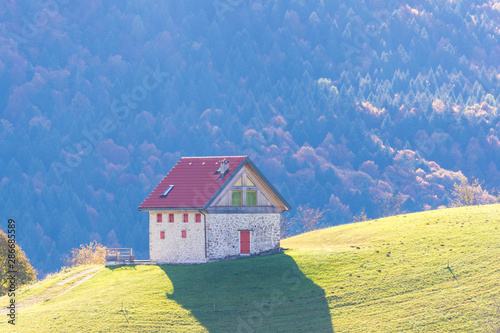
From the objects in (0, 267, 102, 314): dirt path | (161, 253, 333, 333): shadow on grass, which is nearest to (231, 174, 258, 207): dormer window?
(161, 253, 333, 333): shadow on grass

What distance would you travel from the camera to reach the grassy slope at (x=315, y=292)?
50875 millimetres

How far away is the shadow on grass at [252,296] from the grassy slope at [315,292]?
77 millimetres

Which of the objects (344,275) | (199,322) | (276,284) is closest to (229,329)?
(199,322)

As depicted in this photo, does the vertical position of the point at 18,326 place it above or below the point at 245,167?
below

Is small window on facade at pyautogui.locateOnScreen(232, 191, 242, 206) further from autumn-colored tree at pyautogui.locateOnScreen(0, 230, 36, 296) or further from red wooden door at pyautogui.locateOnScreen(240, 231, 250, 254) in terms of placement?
autumn-colored tree at pyautogui.locateOnScreen(0, 230, 36, 296)

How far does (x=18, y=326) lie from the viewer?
52250 mm

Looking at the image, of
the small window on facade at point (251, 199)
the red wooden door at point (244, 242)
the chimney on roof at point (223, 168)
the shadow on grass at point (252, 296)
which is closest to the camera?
the shadow on grass at point (252, 296)

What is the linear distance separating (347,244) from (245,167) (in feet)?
40.0

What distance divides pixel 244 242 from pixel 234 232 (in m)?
1.34

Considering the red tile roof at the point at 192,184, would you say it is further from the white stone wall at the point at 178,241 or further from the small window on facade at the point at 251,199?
the small window on facade at the point at 251,199

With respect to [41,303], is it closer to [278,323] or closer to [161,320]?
[161,320]

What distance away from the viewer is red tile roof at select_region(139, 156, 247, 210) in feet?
218

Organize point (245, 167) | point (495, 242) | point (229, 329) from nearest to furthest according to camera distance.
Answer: point (229, 329), point (495, 242), point (245, 167)

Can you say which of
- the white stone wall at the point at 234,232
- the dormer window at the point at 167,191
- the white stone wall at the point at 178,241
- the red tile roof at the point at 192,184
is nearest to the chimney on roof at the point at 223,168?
the red tile roof at the point at 192,184
